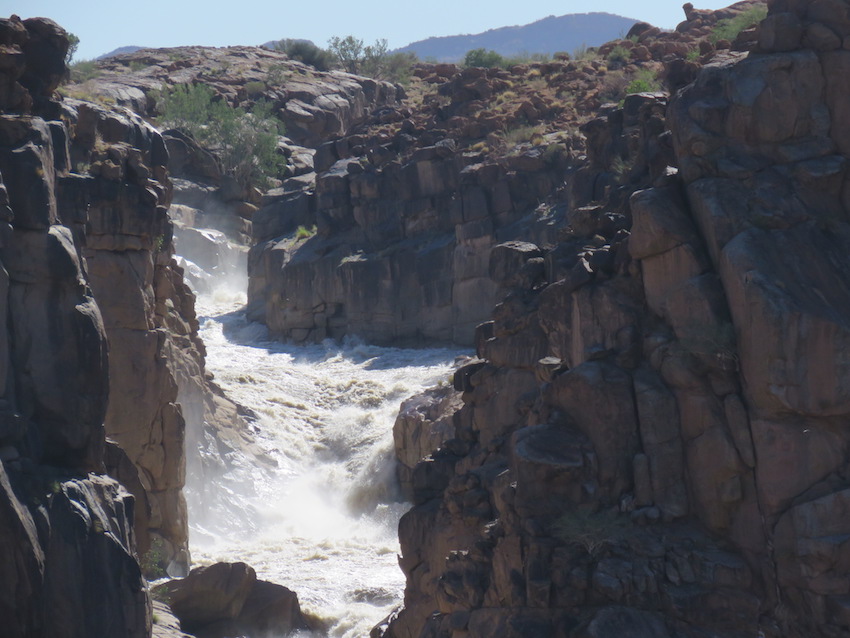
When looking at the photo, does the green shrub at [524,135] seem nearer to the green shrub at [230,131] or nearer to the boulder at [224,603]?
the green shrub at [230,131]

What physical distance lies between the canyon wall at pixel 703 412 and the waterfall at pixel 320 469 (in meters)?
10.0

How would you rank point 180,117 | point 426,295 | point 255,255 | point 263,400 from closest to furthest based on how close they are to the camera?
point 263,400 → point 426,295 → point 255,255 → point 180,117

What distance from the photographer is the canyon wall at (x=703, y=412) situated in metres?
18.1

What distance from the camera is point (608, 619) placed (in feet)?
58.9

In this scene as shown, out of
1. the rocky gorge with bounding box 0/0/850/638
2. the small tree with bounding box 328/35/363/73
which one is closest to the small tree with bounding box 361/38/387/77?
the small tree with bounding box 328/35/363/73

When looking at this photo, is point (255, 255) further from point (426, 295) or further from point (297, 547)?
point (297, 547)

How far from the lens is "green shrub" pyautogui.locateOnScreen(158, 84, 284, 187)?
69.6 m

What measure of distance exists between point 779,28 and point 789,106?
5.00ft

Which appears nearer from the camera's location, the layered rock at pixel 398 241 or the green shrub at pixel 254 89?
the layered rock at pixel 398 241

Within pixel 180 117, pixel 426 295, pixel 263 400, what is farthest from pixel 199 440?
pixel 180 117

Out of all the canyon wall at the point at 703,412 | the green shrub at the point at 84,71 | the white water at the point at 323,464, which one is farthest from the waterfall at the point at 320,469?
the green shrub at the point at 84,71

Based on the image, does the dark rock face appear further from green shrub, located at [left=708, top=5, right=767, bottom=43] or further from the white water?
green shrub, located at [left=708, top=5, right=767, bottom=43]

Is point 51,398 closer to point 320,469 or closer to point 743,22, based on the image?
point 320,469

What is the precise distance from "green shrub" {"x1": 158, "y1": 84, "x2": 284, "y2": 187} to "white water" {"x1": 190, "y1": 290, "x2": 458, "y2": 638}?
12382 mm
